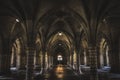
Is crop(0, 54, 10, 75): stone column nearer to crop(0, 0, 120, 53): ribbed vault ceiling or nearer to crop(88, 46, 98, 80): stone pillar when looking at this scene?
crop(0, 0, 120, 53): ribbed vault ceiling

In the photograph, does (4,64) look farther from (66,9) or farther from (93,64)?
(93,64)

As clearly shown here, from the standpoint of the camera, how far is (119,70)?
29.4 m

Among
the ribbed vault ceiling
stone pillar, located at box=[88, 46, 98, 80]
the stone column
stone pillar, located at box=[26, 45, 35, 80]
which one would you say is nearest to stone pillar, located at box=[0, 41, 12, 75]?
the stone column

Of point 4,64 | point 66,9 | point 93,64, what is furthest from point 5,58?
point 93,64

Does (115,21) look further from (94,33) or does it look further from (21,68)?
(21,68)

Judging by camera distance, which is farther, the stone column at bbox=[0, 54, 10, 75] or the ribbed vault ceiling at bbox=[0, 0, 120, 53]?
the stone column at bbox=[0, 54, 10, 75]

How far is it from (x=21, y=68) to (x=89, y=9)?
24.7 metres

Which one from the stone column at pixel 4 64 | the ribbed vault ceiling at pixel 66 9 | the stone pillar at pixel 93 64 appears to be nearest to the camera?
the ribbed vault ceiling at pixel 66 9

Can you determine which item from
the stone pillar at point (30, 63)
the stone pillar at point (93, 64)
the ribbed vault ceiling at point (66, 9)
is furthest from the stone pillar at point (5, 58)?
the stone pillar at point (93, 64)

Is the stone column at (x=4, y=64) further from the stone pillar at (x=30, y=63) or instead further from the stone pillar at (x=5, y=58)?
the stone pillar at (x=30, y=63)

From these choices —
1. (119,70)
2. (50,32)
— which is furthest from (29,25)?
(119,70)

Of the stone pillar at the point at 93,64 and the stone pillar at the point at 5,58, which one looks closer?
the stone pillar at the point at 93,64

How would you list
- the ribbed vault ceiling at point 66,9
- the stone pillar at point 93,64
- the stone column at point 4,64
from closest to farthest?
the ribbed vault ceiling at point 66,9
the stone pillar at point 93,64
the stone column at point 4,64

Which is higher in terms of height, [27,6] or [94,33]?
[27,6]
